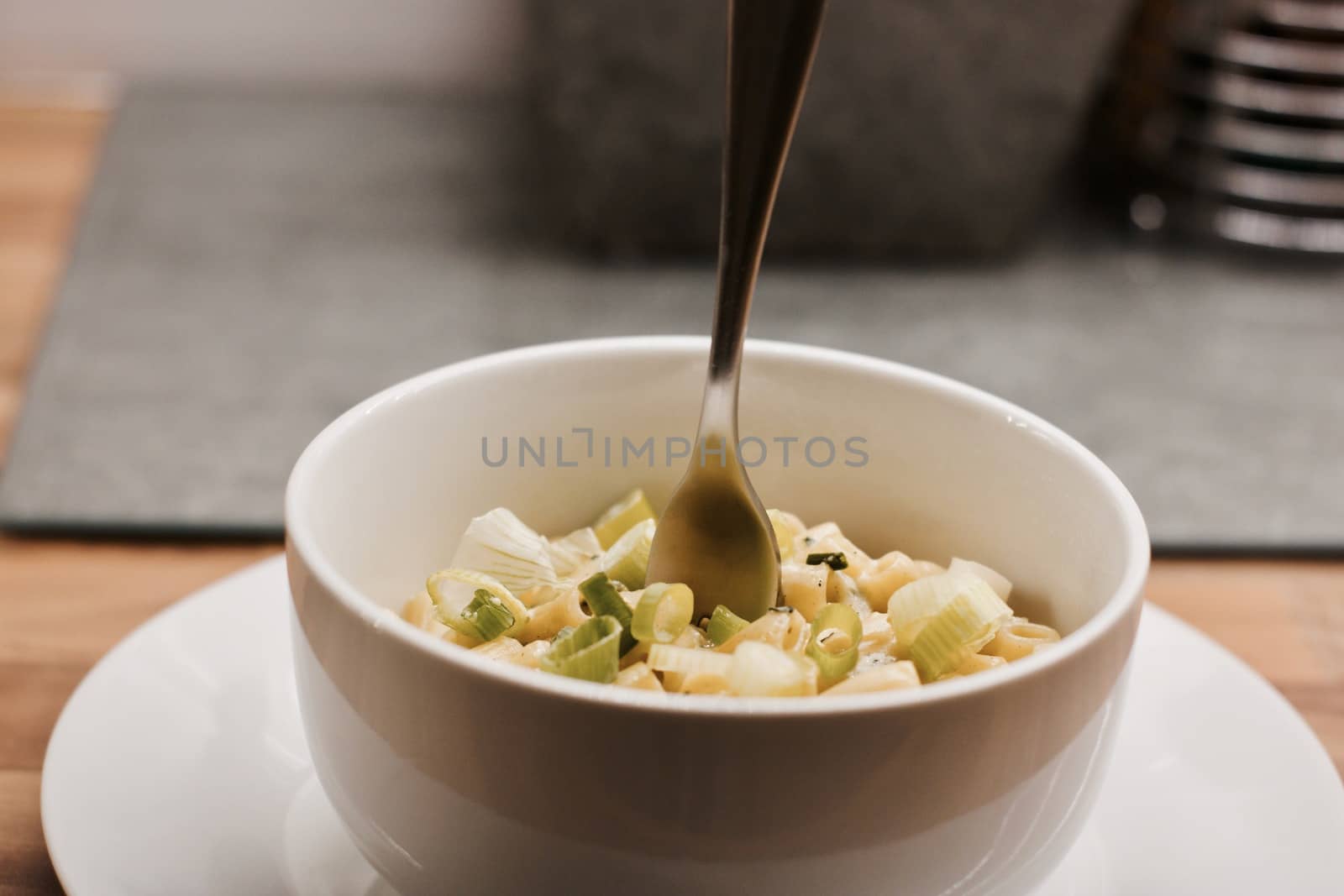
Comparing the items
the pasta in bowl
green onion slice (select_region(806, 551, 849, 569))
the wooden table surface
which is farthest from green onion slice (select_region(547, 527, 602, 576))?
the wooden table surface

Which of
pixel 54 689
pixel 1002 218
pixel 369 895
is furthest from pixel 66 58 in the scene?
pixel 369 895

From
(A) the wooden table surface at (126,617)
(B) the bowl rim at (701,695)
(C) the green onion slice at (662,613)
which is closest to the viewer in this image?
(B) the bowl rim at (701,695)

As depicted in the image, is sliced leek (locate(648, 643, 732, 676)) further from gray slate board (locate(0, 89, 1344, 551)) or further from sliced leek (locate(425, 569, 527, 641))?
gray slate board (locate(0, 89, 1344, 551))

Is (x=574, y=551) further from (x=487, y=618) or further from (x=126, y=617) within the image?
(x=126, y=617)

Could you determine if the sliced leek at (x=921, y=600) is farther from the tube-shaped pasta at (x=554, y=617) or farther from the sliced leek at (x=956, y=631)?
the tube-shaped pasta at (x=554, y=617)

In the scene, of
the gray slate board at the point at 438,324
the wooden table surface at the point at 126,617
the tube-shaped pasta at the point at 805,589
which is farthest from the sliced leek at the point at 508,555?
the gray slate board at the point at 438,324

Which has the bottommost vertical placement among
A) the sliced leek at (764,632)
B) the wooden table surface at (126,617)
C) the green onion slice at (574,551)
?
the wooden table surface at (126,617)
